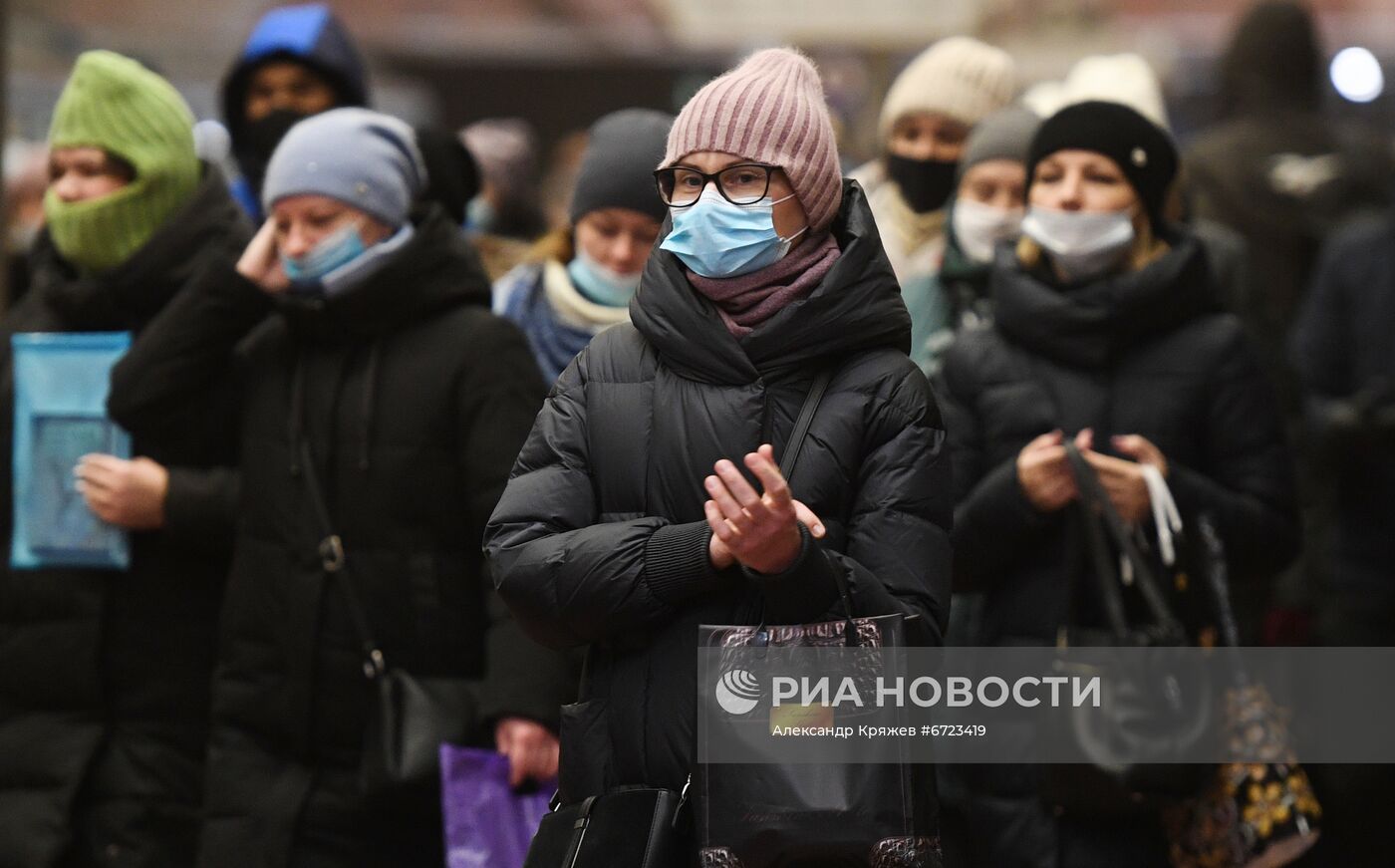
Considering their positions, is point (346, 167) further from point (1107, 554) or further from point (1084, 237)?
point (1107, 554)

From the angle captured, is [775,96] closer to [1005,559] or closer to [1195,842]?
[1005,559]

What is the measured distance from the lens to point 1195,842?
507 centimetres

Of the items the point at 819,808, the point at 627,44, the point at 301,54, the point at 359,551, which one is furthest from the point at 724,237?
the point at 627,44

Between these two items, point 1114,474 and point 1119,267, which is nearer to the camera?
point 1114,474

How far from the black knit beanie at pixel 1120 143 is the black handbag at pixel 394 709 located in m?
2.01

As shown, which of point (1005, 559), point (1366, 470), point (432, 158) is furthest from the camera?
point (1366, 470)

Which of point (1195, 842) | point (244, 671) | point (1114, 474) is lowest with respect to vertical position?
point (1195, 842)

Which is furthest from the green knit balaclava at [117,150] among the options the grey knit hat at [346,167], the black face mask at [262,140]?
the black face mask at [262,140]

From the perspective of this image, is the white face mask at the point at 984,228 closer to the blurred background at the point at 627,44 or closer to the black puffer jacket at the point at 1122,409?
the black puffer jacket at the point at 1122,409

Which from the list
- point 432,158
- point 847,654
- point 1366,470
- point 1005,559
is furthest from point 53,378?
point 1366,470

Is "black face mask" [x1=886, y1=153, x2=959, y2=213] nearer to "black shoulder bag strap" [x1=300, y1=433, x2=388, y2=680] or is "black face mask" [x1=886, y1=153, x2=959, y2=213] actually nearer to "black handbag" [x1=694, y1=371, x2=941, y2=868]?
"black shoulder bag strap" [x1=300, y1=433, x2=388, y2=680]

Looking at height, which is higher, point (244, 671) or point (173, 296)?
point (173, 296)

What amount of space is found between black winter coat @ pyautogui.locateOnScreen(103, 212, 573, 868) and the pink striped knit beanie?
1.32 metres

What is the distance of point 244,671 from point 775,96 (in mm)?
2159
